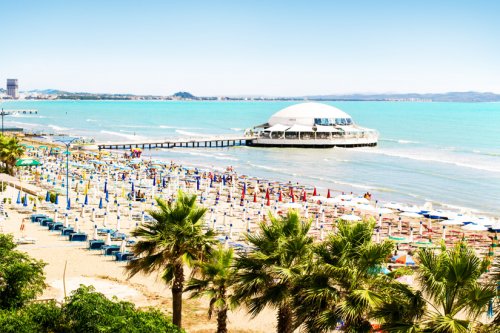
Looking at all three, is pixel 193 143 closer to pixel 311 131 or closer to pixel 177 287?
pixel 311 131

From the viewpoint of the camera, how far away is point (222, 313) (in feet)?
43.8

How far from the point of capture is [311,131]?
95000mm

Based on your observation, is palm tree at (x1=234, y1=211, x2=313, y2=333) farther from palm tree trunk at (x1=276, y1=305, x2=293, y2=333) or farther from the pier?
the pier

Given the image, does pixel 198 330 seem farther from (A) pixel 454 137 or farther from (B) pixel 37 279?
(A) pixel 454 137

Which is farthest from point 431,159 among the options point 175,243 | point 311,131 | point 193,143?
point 175,243

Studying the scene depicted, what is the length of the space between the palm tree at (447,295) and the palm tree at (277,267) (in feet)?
7.25

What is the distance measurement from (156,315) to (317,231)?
73.0ft

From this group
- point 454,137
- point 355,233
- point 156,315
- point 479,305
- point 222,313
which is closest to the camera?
point 479,305

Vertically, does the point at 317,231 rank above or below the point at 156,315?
below

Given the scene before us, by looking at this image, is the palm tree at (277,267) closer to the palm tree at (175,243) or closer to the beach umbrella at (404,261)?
the palm tree at (175,243)

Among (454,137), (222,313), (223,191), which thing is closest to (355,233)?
(222,313)

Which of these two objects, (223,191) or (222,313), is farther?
(223,191)

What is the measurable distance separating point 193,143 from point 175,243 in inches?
3184

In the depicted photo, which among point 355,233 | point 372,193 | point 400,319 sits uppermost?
point 355,233
